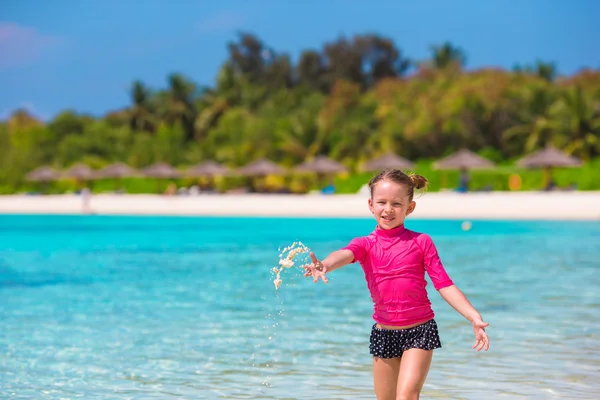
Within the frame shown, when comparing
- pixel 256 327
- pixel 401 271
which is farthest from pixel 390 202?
pixel 256 327

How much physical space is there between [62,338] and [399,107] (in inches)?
2032

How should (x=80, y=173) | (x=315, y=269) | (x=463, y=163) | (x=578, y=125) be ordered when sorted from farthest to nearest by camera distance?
(x=80, y=173), (x=578, y=125), (x=463, y=163), (x=315, y=269)

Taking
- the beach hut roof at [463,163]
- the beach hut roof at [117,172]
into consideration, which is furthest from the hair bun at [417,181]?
the beach hut roof at [117,172]

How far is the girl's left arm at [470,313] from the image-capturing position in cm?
391

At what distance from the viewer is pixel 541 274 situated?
571 inches

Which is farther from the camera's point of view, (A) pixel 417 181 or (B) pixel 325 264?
(A) pixel 417 181

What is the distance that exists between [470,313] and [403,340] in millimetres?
417

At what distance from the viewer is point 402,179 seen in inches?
164

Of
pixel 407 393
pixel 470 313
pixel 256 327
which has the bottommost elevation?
pixel 256 327

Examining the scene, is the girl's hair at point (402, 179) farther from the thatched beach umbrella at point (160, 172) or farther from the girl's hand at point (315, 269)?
the thatched beach umbrella at point (160, 172)

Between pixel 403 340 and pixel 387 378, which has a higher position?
pixel 403 340

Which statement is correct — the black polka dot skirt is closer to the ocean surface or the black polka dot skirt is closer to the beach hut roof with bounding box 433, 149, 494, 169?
the ocean surface

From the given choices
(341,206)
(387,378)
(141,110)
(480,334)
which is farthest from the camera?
(141,110)

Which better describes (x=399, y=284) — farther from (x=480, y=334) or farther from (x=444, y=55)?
(x=444, y=55)
